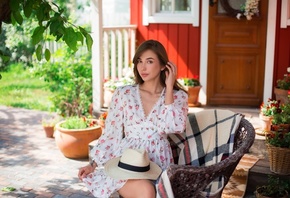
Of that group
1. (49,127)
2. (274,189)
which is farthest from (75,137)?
(274,189)

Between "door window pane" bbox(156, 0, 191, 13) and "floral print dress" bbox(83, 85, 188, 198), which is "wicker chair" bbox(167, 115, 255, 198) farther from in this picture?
"door window pane" bbox(156, 0, 191, 13)

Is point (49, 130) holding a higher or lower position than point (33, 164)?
higher

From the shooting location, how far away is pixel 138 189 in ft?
8.22

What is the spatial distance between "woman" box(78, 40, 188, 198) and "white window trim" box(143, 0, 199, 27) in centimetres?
367

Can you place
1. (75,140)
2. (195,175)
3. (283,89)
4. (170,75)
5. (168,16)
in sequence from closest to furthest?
1. (195,175)
2. (170,75)
3. (75,140)
4. (283,89)
5. (168,16)

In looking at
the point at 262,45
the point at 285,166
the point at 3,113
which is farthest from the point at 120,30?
the point at 285,166

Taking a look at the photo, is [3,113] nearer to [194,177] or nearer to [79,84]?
[79,84]

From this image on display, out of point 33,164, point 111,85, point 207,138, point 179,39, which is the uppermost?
point 179,39

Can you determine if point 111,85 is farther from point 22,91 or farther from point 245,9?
point 22,91

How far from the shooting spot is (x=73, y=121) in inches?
211

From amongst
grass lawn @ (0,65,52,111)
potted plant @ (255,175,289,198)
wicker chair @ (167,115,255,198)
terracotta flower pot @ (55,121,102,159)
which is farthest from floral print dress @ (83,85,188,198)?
grass lawn @ (0,65,52,111)

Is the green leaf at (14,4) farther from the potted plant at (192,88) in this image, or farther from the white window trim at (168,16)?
the white window trim at (168,16)

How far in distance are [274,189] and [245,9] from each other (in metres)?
3.06

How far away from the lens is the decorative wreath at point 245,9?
593 centimetres
